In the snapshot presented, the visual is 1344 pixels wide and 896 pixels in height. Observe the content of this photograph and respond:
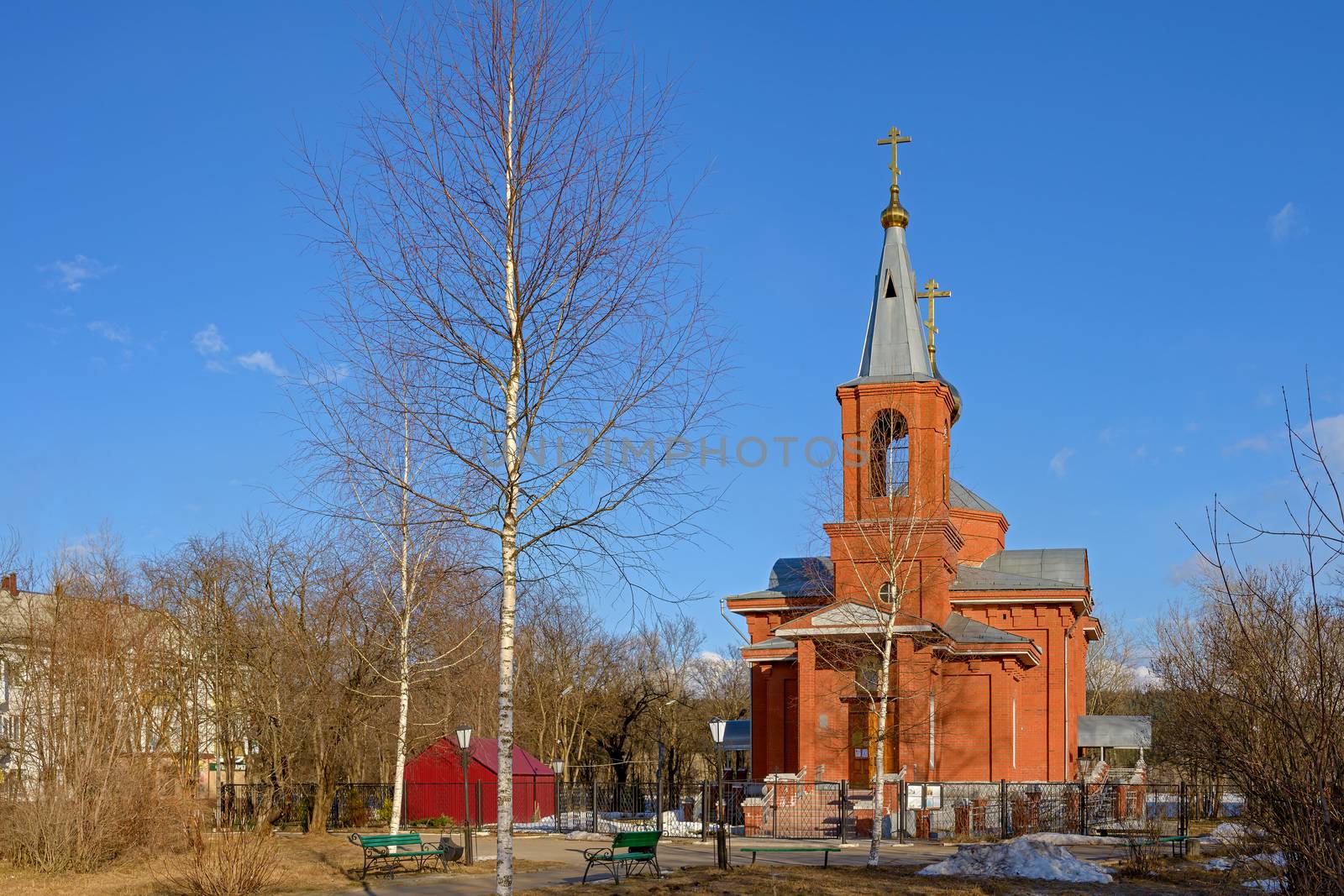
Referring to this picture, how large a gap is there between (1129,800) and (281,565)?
22.6 metres

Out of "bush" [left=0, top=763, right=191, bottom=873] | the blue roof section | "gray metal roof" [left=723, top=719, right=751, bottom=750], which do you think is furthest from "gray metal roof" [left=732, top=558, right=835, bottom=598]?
"bush" [left=0, top=763, right=191, bottom=873]

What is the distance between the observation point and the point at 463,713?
4238 centimetres

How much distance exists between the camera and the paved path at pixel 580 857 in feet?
56.6

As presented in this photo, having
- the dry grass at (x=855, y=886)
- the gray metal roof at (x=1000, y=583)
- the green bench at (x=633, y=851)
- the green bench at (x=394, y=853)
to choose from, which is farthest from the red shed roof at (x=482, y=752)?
the dry grass at (x=855, y=886)

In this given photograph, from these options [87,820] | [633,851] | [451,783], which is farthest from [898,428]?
[87,820]

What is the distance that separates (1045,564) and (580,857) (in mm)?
22871

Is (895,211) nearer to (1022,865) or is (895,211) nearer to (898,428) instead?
(898,428)

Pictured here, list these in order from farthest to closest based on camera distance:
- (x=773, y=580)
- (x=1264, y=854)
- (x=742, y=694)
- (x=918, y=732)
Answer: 1. (x=742, y=694)
2. (x=773, y=580)
3. (x=918, y=732)
4. (x=1264, y=854)

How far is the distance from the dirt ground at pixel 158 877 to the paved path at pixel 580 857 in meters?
0.53

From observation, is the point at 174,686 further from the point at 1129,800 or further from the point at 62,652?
the point at 1129,800

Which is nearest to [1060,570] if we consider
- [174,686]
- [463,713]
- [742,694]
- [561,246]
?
[463,713]

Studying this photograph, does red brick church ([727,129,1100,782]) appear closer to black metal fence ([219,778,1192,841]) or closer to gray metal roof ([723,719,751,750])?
black metal fence ([219,778,1192,841])

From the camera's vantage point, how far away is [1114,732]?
37.8 metres

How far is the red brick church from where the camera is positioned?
101 ft
